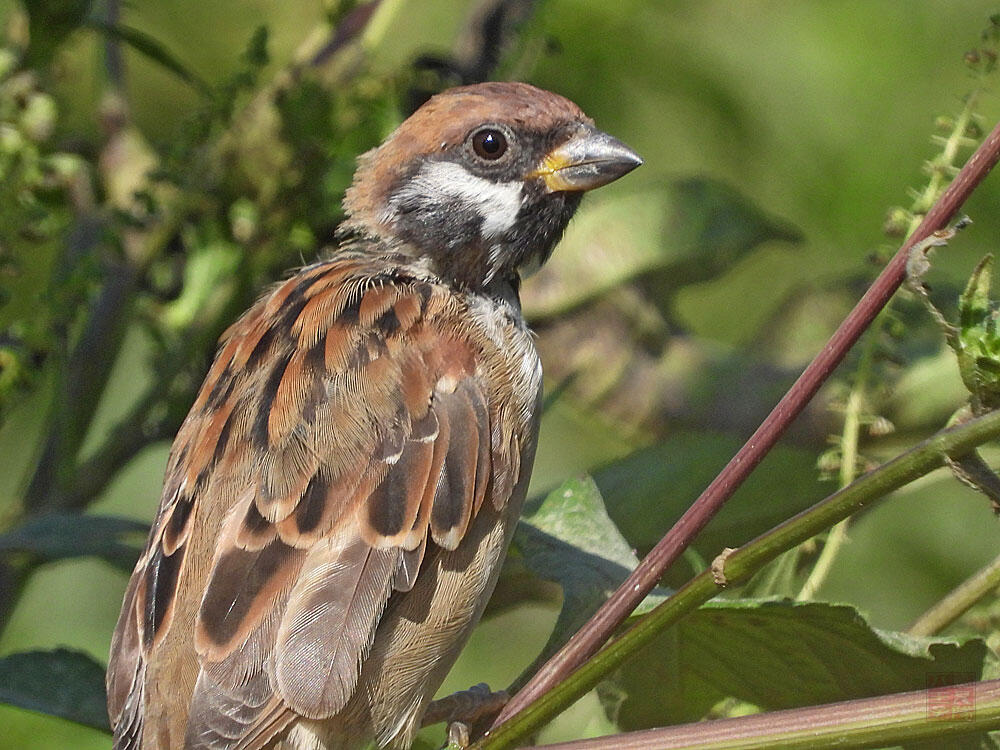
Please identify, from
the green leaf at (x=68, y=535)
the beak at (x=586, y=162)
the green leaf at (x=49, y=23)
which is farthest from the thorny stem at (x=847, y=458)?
the green leaf at (x=49, y=23)

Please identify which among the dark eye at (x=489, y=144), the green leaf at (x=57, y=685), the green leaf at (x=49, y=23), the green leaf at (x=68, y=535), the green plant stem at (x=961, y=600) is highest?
the green leaf at (x=49, y=23)

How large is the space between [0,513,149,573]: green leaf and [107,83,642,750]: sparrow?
0.24 ft

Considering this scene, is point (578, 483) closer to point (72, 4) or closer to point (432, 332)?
point (432, 332)

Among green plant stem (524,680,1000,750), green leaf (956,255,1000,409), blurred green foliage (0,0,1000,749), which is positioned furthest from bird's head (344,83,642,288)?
green plant stem (524,680,1000,750)

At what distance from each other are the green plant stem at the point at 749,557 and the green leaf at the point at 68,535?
1000mm

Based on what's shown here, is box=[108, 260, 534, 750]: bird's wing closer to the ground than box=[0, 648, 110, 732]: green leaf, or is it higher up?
higher up

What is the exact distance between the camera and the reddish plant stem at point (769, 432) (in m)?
1.59

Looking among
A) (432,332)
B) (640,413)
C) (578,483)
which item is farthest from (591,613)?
(640,413)

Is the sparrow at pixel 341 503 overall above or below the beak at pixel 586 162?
below

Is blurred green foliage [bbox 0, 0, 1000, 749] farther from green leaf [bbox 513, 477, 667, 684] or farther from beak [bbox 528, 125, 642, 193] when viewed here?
beak [bbox 528, 125, 642, 193]

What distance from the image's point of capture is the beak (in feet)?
9.79

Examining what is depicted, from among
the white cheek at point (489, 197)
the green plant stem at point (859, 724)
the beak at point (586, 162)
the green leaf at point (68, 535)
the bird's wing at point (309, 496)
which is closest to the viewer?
the green plant stem at point (859, 724)

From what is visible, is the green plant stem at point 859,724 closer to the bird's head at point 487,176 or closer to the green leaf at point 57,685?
the green leaf at point 57,685

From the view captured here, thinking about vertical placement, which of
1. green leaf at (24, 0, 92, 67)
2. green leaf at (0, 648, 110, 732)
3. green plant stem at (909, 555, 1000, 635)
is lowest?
green leaf at (0, 648, 110, 732)
